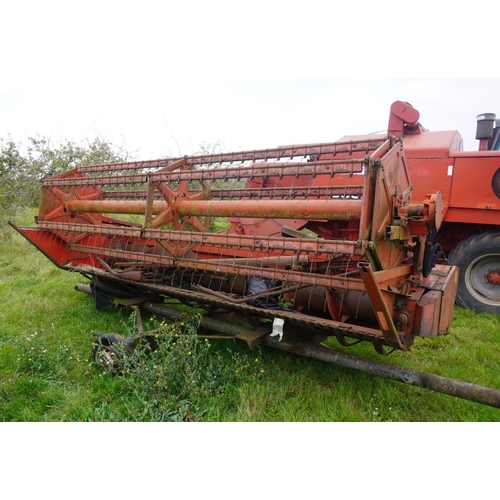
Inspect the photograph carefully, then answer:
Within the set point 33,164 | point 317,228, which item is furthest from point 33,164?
point 317,228

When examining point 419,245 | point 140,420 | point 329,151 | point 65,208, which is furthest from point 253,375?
point 65,208

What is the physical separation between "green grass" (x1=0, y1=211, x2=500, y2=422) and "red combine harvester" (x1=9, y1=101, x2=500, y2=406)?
0.32 metres

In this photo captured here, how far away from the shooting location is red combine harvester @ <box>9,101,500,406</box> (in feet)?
8.05

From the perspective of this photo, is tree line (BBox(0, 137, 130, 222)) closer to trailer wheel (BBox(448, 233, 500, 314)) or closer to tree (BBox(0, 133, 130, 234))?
tree (BBox(0, 133, 130, 234))

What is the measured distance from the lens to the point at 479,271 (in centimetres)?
501

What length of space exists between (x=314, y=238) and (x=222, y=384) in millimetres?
1452

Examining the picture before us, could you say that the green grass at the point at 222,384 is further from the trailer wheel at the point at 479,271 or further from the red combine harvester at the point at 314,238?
the trailer wheel at the point at 479,271

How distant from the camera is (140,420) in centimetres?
269

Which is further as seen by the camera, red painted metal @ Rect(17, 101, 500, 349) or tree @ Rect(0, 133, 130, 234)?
tree @ Rect(0, 133, 130, 234)

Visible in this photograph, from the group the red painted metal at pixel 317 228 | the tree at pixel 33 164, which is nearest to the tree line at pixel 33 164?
the tree at pixel 33 164

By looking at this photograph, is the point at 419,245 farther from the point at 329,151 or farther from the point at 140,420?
the point at 140,420

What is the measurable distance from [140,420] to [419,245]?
237 cm

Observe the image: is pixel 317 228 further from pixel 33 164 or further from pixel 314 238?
pixel 33 164

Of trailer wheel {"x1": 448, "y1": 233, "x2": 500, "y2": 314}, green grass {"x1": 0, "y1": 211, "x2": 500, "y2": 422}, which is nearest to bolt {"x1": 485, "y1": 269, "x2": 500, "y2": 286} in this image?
trailer wheel {"x1": 448, "y1": 233, "x2": 500, "y2": 314}
